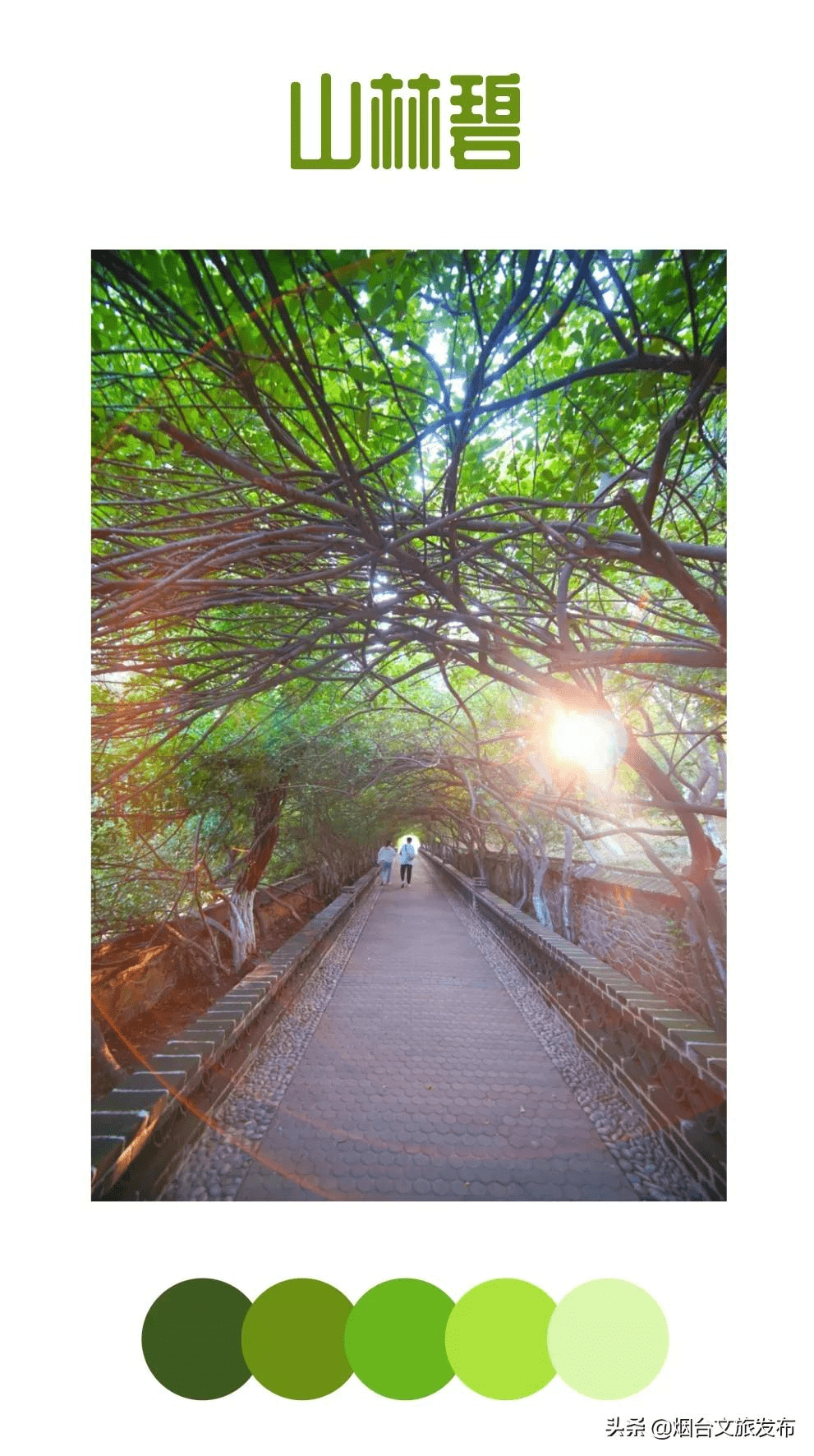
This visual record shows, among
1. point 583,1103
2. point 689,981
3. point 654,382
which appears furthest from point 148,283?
point 689,981

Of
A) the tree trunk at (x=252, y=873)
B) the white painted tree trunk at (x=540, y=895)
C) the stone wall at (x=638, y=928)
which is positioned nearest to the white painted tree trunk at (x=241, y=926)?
the tree trunk at (x=252, y=873)

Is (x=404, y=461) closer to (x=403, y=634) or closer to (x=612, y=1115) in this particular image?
(x=403, y=634)

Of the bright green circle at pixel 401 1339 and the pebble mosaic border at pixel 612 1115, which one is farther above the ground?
the bright green circle at pixel 401 1339

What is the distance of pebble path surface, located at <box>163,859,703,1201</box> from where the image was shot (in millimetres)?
1983

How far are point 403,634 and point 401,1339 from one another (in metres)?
2.15

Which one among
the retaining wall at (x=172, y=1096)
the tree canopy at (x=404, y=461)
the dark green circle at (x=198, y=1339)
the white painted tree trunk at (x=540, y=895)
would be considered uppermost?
the tree canopy at (x=404, y=461)

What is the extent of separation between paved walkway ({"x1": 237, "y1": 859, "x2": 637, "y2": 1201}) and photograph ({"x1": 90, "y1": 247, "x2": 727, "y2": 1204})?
2 centimetres

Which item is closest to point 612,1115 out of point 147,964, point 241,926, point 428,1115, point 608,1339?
point 428,1115

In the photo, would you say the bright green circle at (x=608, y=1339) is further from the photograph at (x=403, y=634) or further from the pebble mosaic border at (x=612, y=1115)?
the photograph at (x=403, y=634)

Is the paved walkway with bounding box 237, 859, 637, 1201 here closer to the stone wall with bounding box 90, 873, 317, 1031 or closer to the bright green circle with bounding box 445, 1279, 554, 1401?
the bright green circle with bounding box 445, 1279, 554, 1401

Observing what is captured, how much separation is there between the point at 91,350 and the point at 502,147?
44.8 inches

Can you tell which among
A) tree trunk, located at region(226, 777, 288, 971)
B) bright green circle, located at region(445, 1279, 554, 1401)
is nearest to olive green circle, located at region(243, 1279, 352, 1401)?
bright green circle, located at region(445, 1279, 554, 1401)

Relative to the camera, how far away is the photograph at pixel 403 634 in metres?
1.34

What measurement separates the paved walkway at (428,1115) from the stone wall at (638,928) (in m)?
0.92
